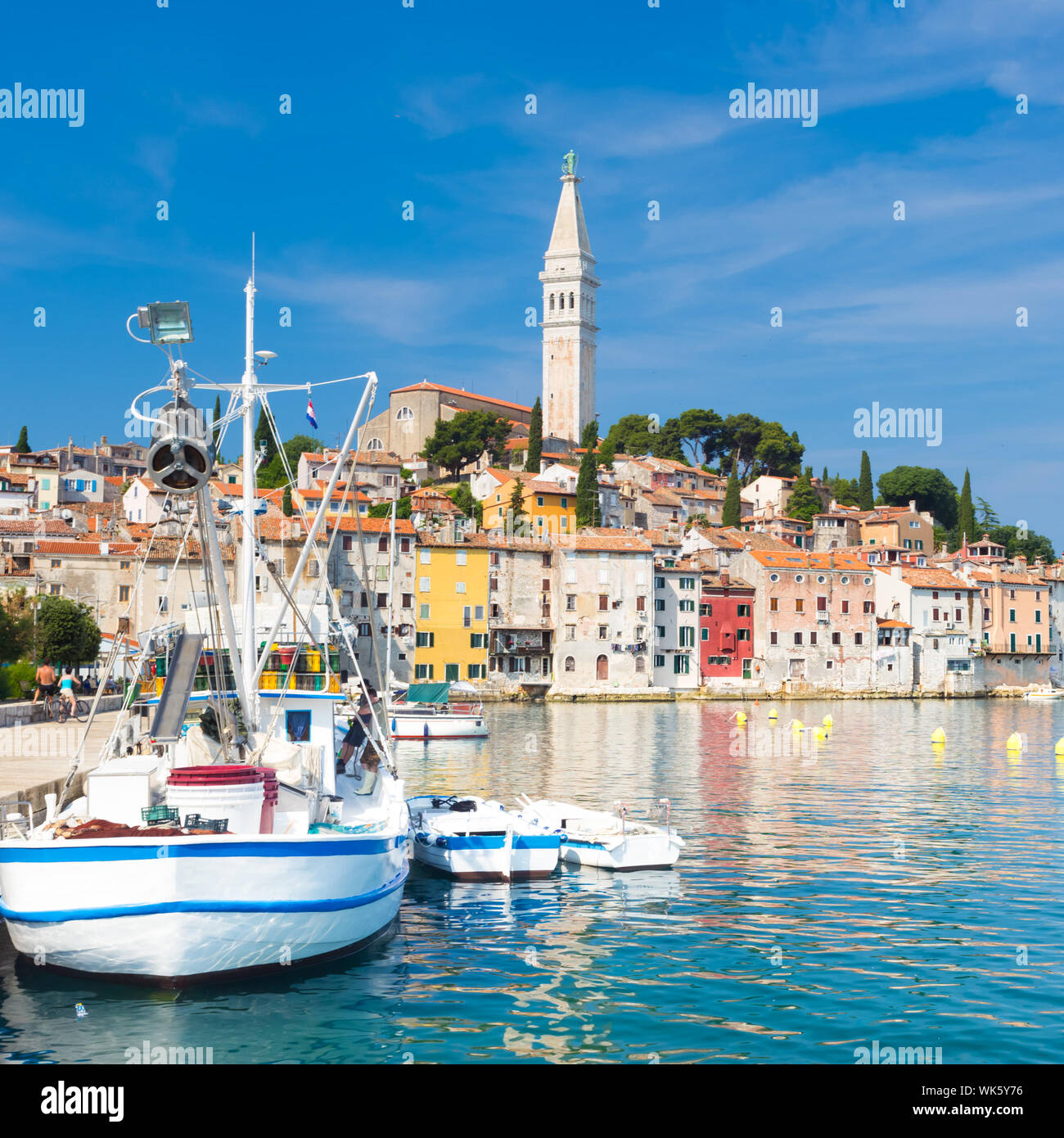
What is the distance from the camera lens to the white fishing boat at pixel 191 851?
11820mm

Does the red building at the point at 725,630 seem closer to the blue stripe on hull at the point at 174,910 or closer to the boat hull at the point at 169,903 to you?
the blue stripe on hull at the point at 174,910

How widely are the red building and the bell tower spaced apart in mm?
60880

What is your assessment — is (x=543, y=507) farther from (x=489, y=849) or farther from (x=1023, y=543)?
(x=489, y=849)

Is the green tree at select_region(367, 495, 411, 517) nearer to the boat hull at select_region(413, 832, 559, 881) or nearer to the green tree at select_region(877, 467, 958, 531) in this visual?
the green tree at select_region(877, 467, 958, 531)

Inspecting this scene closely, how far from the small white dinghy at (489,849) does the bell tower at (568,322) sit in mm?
123468

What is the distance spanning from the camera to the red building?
83.1 meters

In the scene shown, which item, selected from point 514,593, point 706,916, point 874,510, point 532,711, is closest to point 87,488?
point 514,593

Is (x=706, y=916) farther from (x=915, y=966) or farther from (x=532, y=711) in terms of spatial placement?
(x=532, y=711)

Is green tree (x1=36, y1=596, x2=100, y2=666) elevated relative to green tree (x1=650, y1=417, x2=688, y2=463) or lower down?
lower down

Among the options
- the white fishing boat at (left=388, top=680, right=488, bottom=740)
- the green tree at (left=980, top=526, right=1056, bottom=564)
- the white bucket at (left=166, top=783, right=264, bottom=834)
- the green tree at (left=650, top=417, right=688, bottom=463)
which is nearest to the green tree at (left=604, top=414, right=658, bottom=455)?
the green tree at (left=650, top=417, right=688, bottom=463)

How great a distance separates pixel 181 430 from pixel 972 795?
83.0ft

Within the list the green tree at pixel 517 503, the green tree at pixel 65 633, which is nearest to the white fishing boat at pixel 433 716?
the green tree at pixel 65 633

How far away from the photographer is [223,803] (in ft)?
42.0

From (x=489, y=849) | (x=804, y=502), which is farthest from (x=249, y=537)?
(x=804, y=502)
